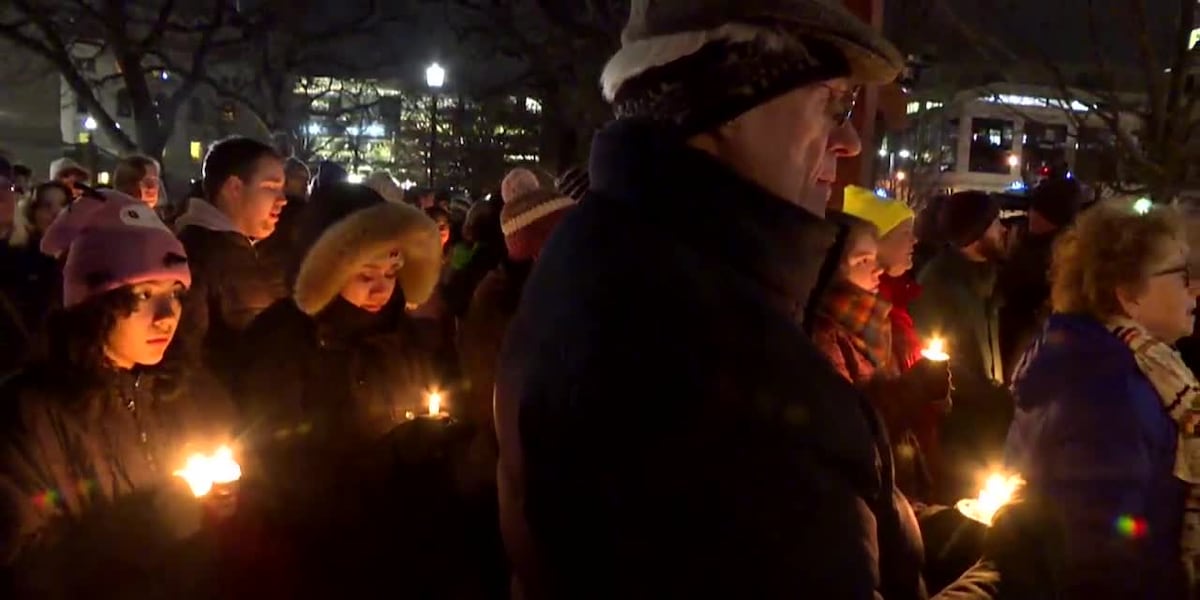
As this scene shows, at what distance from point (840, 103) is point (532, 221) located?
3161 mm

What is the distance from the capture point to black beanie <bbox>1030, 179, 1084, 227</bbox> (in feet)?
23.9

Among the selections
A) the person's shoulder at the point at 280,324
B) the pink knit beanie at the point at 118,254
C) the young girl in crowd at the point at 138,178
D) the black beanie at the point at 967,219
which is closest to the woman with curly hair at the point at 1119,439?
the person's shoulder at the point at 280,324

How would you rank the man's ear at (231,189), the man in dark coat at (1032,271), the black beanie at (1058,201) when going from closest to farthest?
the man's ear at (231,189)
the man in dark coat at (1032,271)
the black beanie at (1058,201)

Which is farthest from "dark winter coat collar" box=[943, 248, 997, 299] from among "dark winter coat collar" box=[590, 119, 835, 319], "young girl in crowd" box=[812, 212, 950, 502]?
"dark winter coat collar" box=[590, 119, 835, 319]

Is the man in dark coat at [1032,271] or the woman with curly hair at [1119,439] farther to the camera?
the man in dark coat at [1032,271]

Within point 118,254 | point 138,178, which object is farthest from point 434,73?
point 118,254

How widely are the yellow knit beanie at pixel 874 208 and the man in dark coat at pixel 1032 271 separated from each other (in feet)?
5.40

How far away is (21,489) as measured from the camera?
9.37ft

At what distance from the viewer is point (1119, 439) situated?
11.5 ft

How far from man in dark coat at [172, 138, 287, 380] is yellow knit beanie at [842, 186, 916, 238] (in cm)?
279

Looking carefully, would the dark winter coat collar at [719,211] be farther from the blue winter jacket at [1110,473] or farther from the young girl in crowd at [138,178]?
the young girl in crowd at [138,178]

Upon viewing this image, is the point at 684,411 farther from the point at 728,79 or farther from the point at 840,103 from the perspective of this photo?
the point at 840,103

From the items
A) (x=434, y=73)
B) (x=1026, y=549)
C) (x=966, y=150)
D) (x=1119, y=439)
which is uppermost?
(x=966, y=150)

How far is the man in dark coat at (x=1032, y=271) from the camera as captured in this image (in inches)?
274
